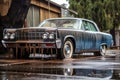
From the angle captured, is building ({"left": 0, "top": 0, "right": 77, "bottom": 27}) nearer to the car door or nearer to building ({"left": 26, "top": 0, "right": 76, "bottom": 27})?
building ({"left": 26, "top": 0, "right": 76, "bottom": 27})

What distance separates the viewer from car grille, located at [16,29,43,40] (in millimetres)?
12234

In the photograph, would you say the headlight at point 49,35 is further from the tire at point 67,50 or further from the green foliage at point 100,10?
the green foliage at point 100,10

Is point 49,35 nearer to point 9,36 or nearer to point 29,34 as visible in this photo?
point 29,34

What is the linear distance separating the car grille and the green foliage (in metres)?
22.3

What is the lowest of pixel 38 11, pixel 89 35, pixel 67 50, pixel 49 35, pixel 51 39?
Answer: pixel 67 50

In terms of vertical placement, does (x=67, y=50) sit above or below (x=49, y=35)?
below

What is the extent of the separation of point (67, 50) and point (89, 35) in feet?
6.53

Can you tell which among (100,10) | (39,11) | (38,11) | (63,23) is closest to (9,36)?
(63,23)

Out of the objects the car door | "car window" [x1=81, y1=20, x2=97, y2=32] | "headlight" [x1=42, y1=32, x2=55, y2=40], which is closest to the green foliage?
"car window" [x1=81, y1=20, x2=97, y2=32]

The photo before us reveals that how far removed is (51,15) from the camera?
26.1 metres

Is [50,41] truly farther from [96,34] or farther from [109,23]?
[109,23]

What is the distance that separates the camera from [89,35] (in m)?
14.6

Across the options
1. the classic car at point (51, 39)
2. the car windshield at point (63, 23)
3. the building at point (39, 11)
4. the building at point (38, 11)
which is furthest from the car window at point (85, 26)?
the building at point (39, 11)

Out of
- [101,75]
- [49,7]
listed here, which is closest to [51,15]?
[49,7]
